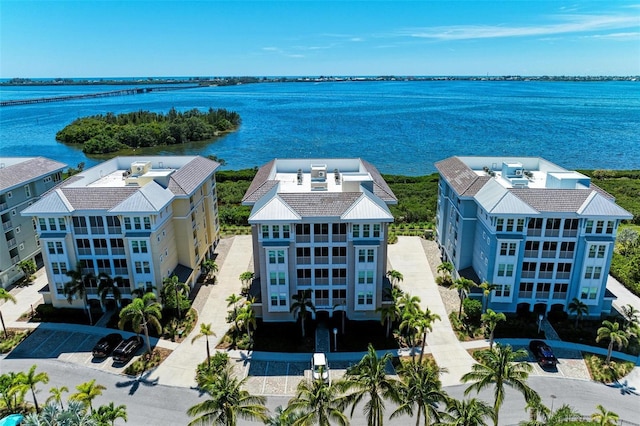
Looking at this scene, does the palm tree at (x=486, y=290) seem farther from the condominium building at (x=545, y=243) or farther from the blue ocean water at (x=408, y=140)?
the blue ocean water at (x=408, y=140)

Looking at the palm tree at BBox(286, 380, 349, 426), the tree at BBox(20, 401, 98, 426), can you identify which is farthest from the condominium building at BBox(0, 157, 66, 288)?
the palm tree at BBox(286, 380, 349, 426)

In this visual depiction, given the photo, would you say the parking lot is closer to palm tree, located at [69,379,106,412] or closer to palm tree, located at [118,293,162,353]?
palm tree, located at [118,293,162,353]

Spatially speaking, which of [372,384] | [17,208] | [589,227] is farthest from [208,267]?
[589,227]

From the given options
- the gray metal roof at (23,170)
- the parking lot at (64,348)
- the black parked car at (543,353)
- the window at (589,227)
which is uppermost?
the gray metal roof at (23,170)

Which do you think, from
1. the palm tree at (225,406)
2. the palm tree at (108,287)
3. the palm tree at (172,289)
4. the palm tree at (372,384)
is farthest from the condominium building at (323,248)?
the palm tree at (225,406)

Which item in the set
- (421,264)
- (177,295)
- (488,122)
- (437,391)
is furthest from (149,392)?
(488,122)

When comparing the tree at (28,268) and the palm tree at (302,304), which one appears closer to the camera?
the palm tree at (302,304)

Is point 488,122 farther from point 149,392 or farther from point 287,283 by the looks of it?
point 149,392
